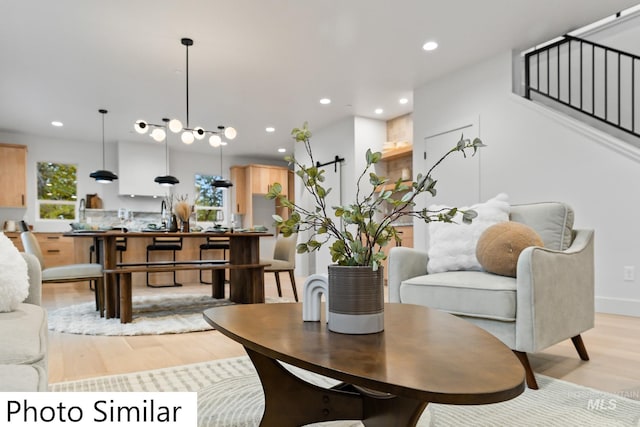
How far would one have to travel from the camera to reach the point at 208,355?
2.36 meters

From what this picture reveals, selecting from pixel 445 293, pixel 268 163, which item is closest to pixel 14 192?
pixel 268 163

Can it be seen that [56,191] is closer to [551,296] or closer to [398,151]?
[398,151]

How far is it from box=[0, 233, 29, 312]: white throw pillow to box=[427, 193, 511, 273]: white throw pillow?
1969 millimetres

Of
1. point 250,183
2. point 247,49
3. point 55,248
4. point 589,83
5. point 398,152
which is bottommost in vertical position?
point 55,248

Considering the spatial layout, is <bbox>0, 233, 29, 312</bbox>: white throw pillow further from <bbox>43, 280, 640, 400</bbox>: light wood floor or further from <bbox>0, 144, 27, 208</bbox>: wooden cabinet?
<bbox>0, 144, 27, 208</bbox>: wooden cabinet

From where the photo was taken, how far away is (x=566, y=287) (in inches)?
77.0

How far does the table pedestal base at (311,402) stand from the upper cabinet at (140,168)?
7.68 metres

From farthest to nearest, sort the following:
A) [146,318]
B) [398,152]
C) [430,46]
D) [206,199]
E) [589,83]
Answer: [206,199] → [398,152] → [430,46] → [589,83] → [146,318]

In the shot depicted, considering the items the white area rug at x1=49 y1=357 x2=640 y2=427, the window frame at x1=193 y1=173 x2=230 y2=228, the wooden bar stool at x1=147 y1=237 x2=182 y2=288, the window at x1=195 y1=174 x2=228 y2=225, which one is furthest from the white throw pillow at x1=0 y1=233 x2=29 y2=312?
the window at x1=195 y1=174 x2=228 y2=225

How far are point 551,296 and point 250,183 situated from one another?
302 inches

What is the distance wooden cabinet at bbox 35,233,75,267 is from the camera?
695cm

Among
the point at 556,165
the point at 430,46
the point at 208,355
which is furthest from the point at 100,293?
the point at 556,165

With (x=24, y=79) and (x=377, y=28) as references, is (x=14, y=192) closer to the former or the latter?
(x=24, y=79)

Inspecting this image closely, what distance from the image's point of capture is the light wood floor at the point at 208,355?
1.96 m
